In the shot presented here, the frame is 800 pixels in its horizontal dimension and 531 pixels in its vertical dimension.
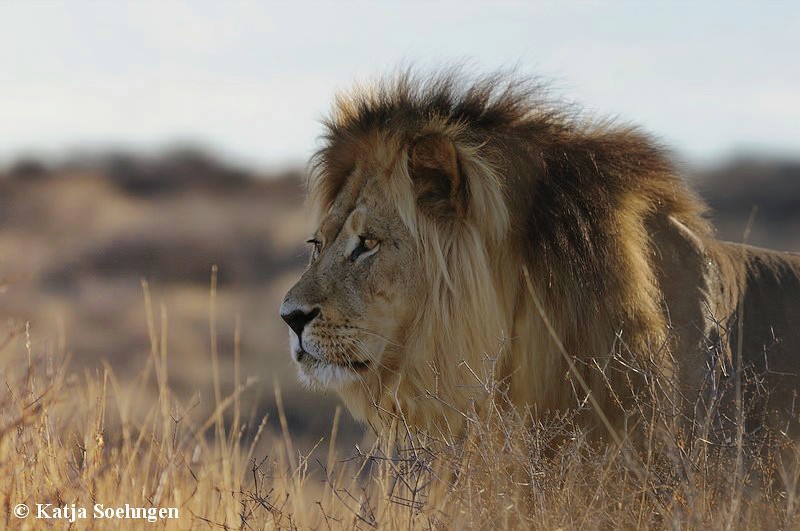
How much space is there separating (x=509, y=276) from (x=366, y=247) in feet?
2.02

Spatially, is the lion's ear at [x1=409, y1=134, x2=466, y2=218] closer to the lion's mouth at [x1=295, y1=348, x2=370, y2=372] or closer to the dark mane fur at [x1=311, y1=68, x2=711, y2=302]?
the dark mane fur at [x1=311, y1=68, x2=711, y2=302]

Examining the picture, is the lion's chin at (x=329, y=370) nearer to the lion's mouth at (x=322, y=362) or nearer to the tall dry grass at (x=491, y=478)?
the lion's mouth at (x=322, y=362)

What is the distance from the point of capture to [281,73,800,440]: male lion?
4566mm

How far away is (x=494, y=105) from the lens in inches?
194

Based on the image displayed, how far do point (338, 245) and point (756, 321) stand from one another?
6.19ft

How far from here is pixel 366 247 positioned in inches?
186

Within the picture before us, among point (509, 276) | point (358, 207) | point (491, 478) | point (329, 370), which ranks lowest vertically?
point (491, 478)

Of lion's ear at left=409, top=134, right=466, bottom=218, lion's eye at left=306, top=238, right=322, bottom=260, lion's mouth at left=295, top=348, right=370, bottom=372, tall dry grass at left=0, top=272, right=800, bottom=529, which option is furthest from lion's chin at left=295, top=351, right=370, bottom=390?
lion's ear at left=409, top=134, right=466, bottom=218

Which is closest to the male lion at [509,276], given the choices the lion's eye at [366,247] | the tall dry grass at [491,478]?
the lion's eye at [366,247]

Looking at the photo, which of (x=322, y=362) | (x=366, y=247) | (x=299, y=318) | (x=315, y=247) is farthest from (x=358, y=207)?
(x=322, y=362)

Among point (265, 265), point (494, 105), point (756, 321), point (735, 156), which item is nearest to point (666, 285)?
point (756, 321)

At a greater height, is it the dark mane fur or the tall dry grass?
the dark mane fur

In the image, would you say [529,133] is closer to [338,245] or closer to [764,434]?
[338,245]

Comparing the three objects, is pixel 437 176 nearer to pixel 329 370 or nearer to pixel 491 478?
pixel 329 370
